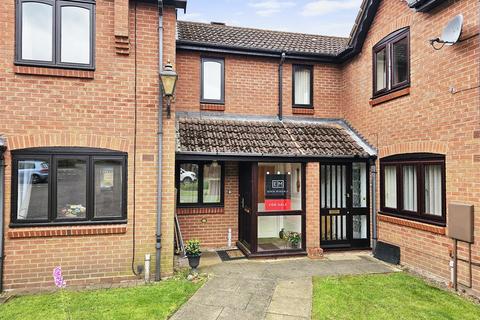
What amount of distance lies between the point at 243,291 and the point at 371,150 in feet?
17.1

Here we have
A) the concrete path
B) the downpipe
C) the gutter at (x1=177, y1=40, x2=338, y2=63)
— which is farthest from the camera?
the gutter at (x1=177, y1=40, x2=338, y2=63)

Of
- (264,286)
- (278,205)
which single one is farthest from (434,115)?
(264,286)

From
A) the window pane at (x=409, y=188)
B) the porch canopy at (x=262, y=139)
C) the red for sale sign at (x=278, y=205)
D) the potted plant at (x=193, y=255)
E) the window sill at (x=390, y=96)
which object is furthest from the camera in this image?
the red for sale sign at (x=278, y=205)

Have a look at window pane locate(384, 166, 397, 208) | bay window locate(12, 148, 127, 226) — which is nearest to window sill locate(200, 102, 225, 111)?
bay window locate(12, 148, 127, 226)

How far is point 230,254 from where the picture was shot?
27.4 feet

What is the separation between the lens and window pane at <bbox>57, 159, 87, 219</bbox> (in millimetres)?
6199

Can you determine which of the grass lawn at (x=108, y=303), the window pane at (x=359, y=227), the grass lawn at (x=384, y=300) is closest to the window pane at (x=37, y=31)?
the grass lawn at (x=108, y=303)

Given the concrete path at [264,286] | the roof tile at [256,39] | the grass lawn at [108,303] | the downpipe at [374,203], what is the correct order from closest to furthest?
the grass lawn at [108,303]
the concrete path at [264,286]
the downpipe at [374,203]
the roof tile at [256,39]

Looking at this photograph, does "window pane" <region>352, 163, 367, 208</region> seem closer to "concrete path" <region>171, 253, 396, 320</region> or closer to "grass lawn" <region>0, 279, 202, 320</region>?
"concrete path" <region>171, 253, 396, 320</region>

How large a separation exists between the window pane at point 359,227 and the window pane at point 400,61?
3.80 m

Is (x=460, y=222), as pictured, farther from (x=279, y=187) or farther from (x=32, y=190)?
(x=32, y=190)

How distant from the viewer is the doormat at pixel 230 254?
798 cm

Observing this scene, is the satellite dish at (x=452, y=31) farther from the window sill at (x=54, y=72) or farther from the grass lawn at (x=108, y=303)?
the window sill at (x=54, y=72)

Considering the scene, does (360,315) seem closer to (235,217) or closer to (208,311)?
(208,311)
